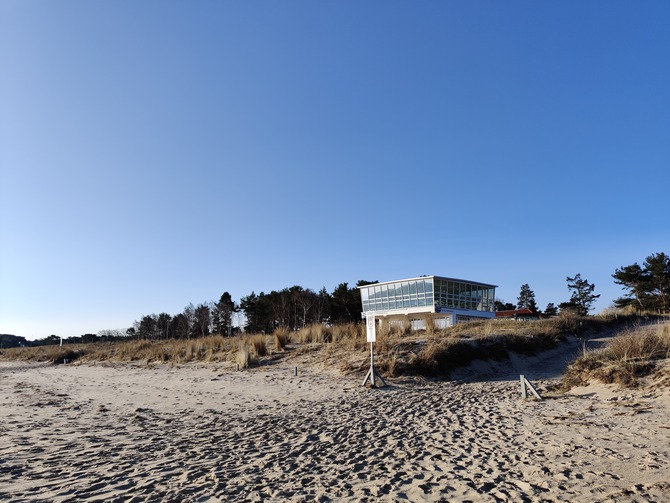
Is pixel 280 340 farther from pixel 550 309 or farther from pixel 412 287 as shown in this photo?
pixel 550 309

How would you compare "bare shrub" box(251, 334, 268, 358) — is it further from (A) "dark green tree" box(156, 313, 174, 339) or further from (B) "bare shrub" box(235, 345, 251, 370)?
(A) "dark green tree" box(156, 313, 174, 339)

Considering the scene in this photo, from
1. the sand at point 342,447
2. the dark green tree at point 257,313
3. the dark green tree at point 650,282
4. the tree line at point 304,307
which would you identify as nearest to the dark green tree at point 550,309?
the tree line at point 304,307

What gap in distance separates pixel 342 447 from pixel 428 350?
968cm

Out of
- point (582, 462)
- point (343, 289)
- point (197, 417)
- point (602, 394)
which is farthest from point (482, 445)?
point (343, 289)

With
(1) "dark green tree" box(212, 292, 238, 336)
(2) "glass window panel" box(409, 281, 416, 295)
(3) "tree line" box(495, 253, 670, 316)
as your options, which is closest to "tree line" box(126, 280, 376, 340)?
(1) "dark green tree" box(212, 292, 238, 336)

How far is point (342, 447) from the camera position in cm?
639

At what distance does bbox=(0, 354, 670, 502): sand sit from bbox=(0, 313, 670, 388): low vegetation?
5.37ft

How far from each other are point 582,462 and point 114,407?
33.8ft

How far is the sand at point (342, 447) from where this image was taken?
4.48m

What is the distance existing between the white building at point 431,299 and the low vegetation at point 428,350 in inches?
634

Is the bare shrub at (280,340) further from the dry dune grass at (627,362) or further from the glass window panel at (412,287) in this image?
the glass window panel at (412,287)

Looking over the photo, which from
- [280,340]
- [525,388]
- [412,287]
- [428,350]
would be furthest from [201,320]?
[525,388]

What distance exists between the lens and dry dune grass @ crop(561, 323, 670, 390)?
9.30 meters

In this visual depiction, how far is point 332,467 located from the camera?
5.39 m
